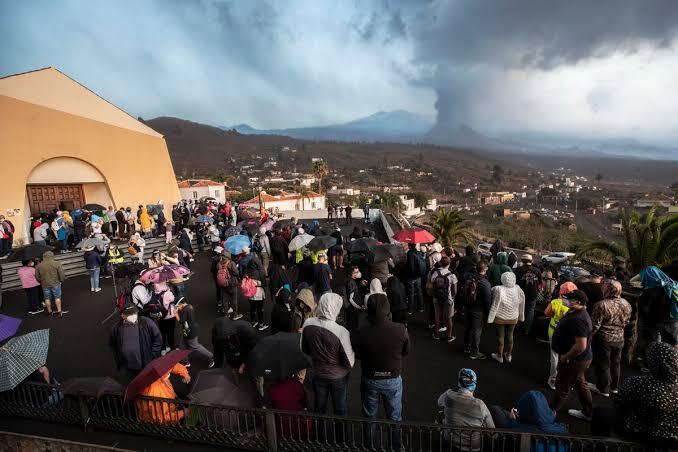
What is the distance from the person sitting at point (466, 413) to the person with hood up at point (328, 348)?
1059 mm

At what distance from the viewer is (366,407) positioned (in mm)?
3838

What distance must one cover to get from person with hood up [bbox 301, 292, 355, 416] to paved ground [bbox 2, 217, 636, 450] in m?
1.22

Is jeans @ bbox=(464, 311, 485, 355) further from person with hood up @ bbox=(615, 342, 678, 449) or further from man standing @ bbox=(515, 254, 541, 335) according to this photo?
person with hood up @ bbox=(615, 342, 678, 449)

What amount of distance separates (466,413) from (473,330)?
2.74m

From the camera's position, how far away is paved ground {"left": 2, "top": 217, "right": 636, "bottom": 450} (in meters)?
4.96

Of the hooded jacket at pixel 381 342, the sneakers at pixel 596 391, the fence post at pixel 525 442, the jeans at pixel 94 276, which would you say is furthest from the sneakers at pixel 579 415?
the jeans at pixel 94 276

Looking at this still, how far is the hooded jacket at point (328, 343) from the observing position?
3.77 meters

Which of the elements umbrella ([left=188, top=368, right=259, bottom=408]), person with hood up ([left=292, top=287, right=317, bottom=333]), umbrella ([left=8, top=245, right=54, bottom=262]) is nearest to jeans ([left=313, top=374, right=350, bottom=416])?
umbrella ([left=188, top=368, right=259, bottom=408])

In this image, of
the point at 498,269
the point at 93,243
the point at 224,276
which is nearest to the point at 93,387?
the point at 224,276

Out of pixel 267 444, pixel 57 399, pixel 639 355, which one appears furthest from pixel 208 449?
Result: pixel 639 355

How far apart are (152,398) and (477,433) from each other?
323 centimetres

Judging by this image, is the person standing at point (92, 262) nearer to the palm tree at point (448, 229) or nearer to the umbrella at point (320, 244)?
the umbrella at point (320, 244)

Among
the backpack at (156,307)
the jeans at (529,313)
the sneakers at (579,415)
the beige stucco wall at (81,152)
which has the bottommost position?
the sneakers at (579,415)

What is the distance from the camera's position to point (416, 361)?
236 inches
